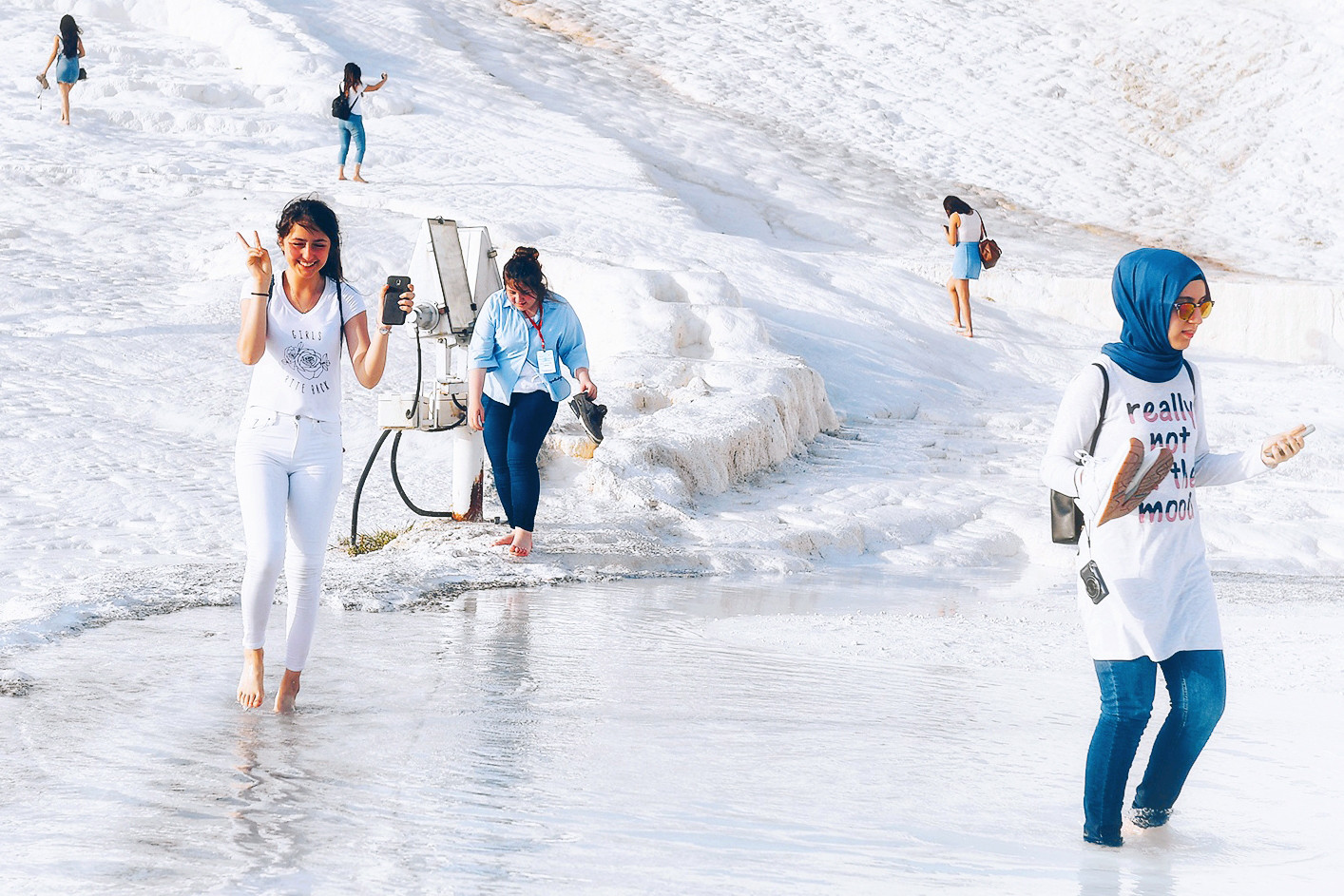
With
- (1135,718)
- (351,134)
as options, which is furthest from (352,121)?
(1135,718)

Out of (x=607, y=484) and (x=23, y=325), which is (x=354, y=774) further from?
(x=23, y=325)

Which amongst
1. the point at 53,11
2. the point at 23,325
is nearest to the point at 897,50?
the point at 53,11

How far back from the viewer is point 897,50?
29.5 metres

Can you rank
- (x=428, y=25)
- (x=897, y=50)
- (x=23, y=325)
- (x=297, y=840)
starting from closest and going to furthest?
(x=297, y=840)
(x=23, y=325)
(x=428, y=25)
(x=897, y=50)

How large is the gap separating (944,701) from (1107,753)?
164 centimetres

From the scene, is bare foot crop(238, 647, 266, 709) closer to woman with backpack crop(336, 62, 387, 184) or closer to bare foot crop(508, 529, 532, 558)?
bare foot crop(508, 529, 532, 558)

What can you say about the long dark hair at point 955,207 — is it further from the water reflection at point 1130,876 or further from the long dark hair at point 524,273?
the water reflection at point 1130,876

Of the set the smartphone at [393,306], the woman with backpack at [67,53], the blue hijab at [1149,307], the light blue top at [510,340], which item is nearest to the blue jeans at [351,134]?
the woman with backpack at [67,53]

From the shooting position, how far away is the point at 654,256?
50.7 ft

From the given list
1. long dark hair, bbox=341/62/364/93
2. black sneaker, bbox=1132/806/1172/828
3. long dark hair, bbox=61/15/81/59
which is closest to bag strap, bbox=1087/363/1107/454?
black sneaker, bbox=1132/806/1172/828

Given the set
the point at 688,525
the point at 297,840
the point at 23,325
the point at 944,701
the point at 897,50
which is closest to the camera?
the point at 297,840

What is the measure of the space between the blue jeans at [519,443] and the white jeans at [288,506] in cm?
285

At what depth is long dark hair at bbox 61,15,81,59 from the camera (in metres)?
17.2

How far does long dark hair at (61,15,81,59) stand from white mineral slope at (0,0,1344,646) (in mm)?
1037
